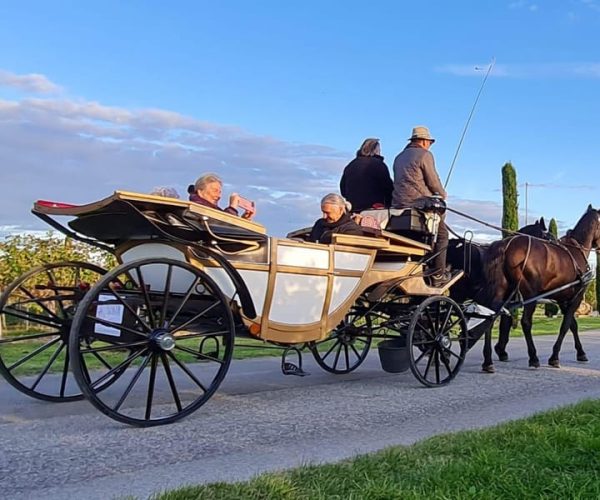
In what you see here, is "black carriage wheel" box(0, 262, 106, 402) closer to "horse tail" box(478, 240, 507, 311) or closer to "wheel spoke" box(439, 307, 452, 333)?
"wheel spoke" box(439, 307, 452, 333)

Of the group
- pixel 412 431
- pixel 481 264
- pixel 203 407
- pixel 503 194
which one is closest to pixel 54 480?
pixel 203 407

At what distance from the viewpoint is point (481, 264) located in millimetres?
9367

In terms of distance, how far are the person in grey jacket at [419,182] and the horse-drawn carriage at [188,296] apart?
396 millimetres

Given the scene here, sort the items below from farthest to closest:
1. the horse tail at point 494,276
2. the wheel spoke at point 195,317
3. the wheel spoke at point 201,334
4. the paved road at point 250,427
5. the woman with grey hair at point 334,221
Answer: the horse tail at point 494,276, the woman with grey hair at point 334,221, the wheel spoke at point 201,334, the wheel spoke at point 195,317, the paved road at point 250,427

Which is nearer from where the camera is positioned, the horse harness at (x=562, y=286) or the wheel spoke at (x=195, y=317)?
the wheel spoke at (x=195, y=317)

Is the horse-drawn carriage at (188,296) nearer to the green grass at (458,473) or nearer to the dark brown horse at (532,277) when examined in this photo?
the dark brown horse at (532,277)

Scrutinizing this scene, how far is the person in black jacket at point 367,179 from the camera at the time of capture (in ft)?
27.8

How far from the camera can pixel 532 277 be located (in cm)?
939

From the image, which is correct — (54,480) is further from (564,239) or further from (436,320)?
(564,239)

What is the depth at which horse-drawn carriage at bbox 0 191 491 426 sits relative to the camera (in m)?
5.30

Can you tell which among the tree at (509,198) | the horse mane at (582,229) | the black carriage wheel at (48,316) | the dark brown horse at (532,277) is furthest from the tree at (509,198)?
the black carriage wheel at (48,316)

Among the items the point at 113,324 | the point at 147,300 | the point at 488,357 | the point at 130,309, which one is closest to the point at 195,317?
the point at 147,300

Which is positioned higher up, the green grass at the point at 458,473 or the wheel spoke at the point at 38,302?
the wheel spoke at the point at 38,302

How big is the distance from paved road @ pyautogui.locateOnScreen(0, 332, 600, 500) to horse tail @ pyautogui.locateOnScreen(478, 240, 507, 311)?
1147mm
